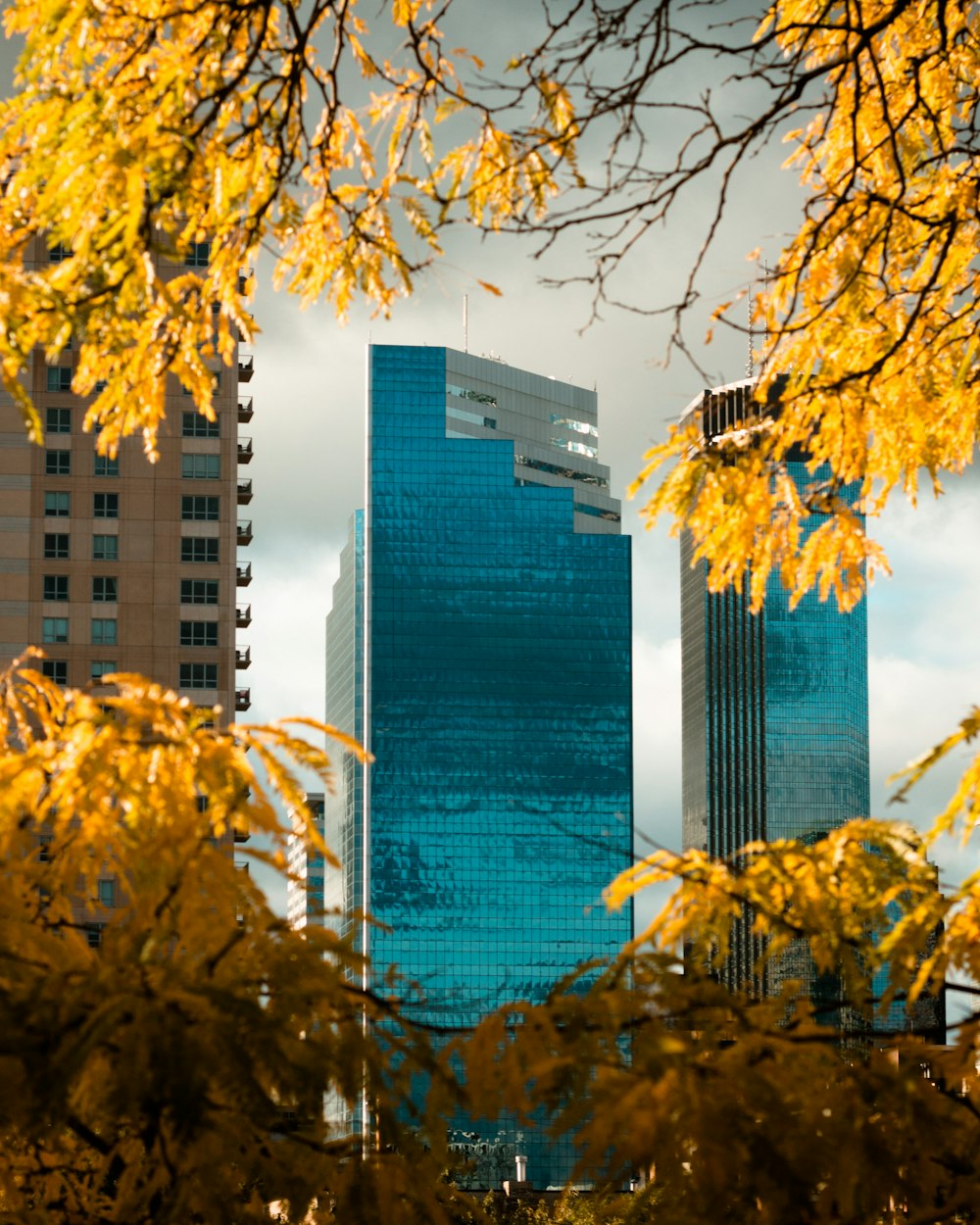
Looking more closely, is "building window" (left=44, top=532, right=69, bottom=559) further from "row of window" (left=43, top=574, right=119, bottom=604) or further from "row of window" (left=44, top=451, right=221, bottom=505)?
"row of window" (left=43, top=574, right=119, bottom=604)

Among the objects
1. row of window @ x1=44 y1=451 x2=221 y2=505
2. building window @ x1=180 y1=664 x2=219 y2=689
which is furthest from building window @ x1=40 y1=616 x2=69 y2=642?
building window @ x1=180 y1=664 x2=219 y2=689

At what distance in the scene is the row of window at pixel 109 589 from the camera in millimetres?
67875

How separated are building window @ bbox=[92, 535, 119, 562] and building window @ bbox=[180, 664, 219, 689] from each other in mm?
5426

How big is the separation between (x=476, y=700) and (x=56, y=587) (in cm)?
8206

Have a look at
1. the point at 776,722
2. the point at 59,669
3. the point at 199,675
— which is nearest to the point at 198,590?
Answer: the point at 199,675

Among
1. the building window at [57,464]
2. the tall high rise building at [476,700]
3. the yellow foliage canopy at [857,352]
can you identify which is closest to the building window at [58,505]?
the building window at [57,464]

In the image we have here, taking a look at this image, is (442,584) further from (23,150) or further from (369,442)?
(23,150)

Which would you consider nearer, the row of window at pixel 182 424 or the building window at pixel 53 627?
the building window at pixel 53 627

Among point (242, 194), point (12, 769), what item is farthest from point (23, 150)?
point (12, 769)

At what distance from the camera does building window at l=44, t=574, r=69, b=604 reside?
222 ft

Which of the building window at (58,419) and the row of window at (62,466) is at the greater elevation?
the building window at (58,419)

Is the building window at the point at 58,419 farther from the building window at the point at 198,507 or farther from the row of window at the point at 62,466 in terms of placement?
the building window at the point at 198,507

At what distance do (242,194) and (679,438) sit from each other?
1.83 meters

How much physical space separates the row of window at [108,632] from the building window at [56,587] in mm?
876
